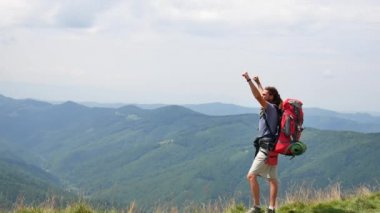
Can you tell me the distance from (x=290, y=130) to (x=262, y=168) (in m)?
0.89

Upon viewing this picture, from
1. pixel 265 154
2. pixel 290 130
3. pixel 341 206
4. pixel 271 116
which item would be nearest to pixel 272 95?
pixel 271 116

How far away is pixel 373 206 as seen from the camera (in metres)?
10.2

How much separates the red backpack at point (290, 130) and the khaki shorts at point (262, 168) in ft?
1.01

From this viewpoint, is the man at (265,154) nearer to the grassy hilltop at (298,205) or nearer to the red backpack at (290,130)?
the red backpack at (290,130)

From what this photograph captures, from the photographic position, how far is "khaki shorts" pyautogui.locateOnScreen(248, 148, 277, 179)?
8.36 meters

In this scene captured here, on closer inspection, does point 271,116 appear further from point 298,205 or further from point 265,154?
point 298,205

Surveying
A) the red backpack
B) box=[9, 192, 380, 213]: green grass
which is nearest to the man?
the red backpack

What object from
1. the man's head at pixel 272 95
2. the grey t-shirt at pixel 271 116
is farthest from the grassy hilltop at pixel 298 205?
the man's head at pixel 272 95

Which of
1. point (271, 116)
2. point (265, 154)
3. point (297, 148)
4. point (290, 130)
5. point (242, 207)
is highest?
point (271, 116)

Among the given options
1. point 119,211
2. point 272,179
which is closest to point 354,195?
point 272,179

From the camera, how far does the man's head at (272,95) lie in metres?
8.75

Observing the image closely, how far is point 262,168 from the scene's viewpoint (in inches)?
332

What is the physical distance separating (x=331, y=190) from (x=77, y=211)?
690 cm

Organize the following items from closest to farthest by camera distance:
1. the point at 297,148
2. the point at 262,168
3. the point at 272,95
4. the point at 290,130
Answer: the point at 297,148 < the point at 290,130 < the point at 262,168 < the point at 272,95
